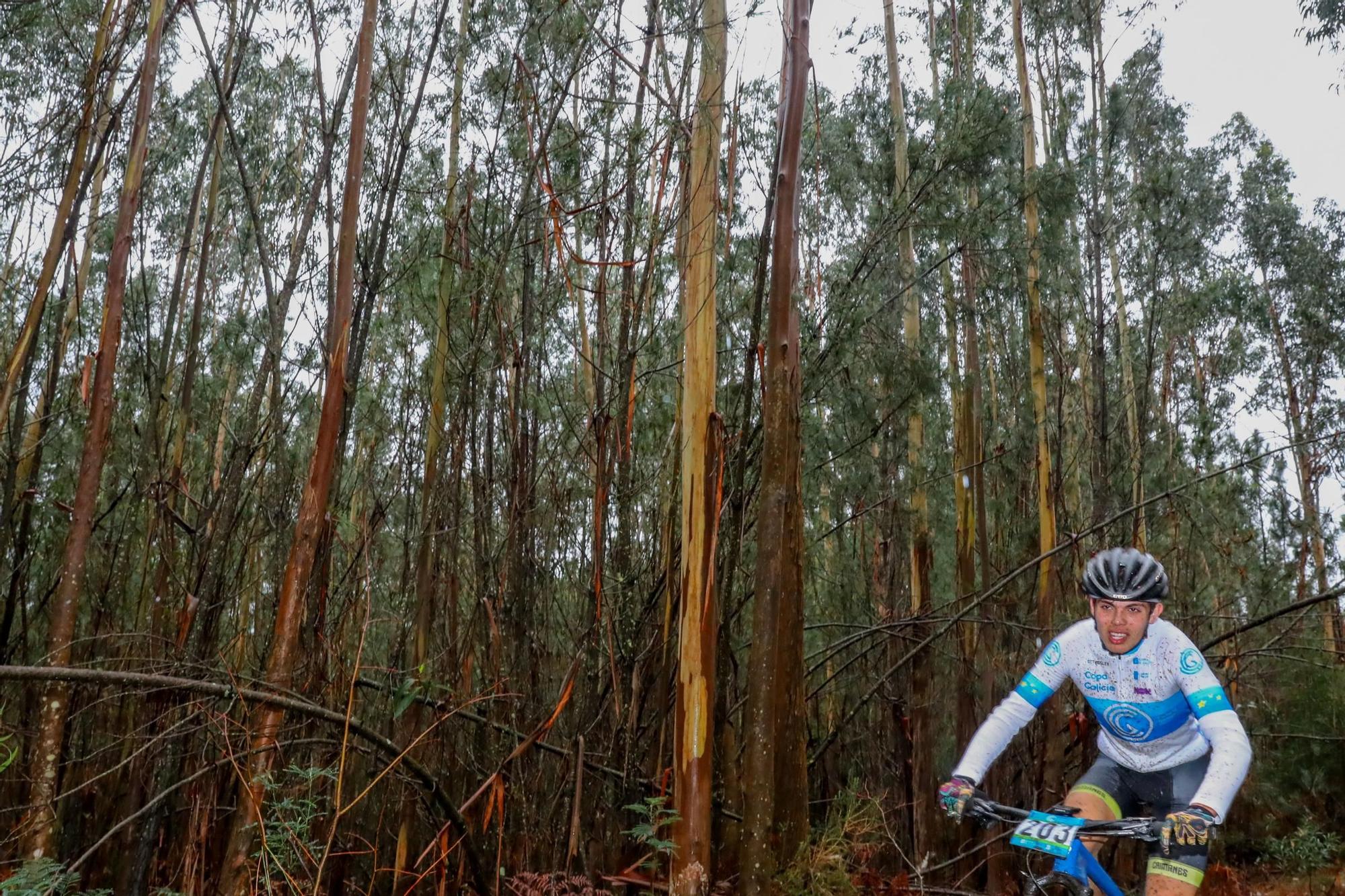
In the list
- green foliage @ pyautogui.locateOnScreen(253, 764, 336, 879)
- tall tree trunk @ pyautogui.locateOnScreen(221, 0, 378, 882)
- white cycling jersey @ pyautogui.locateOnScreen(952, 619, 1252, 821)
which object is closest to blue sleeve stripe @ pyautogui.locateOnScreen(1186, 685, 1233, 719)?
white cycling jersey @ pyautogui.locateOnScreen(952, 619, 1252, 821)

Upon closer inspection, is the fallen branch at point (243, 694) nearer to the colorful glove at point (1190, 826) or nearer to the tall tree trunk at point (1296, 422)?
the colorful glove at point (1190, 826)

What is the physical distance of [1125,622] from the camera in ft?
9.03

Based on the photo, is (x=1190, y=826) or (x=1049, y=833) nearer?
(x=1190, y=826)

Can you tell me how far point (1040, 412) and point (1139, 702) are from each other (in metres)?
6.56

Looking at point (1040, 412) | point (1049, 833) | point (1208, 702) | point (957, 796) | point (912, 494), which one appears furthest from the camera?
point (912, 494)

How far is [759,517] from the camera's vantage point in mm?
4090

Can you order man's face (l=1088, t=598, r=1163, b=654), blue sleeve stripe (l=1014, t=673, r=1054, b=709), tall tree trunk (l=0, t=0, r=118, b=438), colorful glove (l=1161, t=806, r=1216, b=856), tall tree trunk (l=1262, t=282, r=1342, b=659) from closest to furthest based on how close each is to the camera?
colorful glove (l=1161, t=806, r=1216, b=856), man's face (l=1088, t=598, r=1163, b=654), blue sleeve stripe (l=1014, t=673, r=1054, b=709), tall tree trunk (l=0, t=0, r=118, b=438), tall tree trunk (l=1262, t=282, r=1342, b=659)

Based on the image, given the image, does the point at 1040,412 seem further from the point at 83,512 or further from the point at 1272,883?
the point at 83,512

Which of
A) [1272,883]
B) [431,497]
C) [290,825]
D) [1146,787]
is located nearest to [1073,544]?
[1146,787]

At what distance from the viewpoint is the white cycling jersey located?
104 inches

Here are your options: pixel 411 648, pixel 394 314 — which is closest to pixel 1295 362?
pixel 394 314

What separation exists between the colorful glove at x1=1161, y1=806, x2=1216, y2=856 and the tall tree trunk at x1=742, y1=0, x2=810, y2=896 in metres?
1.71

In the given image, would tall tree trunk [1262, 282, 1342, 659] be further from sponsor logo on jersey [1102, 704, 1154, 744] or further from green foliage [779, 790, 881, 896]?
sponsor logo on jersey [1102, 704, 1154, 744]

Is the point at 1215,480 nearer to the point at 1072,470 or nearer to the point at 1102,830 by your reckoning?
the point at 1072,470
